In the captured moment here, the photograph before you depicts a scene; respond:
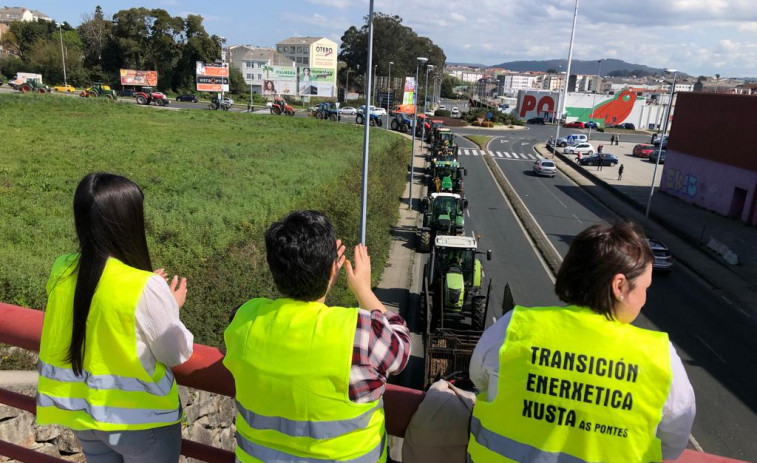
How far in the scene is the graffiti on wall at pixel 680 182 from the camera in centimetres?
3659

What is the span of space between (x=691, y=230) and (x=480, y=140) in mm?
38981

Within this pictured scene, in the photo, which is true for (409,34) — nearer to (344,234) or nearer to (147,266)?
(344,234)

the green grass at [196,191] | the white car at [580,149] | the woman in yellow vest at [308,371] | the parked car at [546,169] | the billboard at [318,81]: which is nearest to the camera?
the woman in yellow vest at [308,371]

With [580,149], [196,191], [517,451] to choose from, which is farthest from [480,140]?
[517,451]

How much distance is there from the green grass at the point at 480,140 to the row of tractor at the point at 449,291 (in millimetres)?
37821

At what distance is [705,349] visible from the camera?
622 inches

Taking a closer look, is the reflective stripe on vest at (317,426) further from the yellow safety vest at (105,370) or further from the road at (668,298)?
the road at (668,298)

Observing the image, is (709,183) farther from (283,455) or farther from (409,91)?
(283,455)

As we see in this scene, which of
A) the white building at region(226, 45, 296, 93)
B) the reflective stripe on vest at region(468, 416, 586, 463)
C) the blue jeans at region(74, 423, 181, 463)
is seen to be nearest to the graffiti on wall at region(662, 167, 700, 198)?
the reflective stripe on vest at region(468, 416, 586, 463)

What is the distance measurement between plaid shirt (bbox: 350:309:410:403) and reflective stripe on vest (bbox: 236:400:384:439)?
81 millimetres

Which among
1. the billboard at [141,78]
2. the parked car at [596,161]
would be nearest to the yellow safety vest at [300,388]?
the parked car at [596,161]

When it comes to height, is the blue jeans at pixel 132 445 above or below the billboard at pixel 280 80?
below

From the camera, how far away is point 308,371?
6.13ft

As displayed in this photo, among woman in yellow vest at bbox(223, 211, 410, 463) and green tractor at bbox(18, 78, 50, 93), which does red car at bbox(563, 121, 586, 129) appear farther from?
woman in yellow vest at bbox(223, 211, 410, 463)
